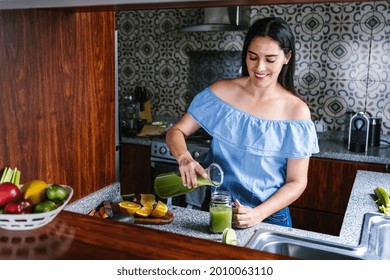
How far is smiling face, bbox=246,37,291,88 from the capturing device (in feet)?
6.01

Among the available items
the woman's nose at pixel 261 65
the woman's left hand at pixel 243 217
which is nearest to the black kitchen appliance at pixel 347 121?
the woman's nose at pixel 261 65

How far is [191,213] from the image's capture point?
1885mm

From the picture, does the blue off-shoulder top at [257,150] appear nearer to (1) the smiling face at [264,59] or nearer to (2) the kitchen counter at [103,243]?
(1) the smiling face at [264,59]

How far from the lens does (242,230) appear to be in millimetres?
1698

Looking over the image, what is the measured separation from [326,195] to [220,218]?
1954 mm

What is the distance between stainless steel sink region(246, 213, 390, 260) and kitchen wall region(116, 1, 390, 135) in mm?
2229

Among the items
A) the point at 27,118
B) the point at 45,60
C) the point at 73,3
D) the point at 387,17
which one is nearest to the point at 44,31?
the point at 45,60

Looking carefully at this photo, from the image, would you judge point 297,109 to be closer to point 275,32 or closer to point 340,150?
point 275,32

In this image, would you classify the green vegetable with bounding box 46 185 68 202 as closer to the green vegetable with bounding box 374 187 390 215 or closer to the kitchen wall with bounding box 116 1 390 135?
the green vegetable with bounding box 374 187 390 215

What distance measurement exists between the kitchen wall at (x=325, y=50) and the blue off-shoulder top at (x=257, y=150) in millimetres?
1954

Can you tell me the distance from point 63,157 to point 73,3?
0.81 meters

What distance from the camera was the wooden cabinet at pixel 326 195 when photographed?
129 inches

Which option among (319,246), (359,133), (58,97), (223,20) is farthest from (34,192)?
(223,20)

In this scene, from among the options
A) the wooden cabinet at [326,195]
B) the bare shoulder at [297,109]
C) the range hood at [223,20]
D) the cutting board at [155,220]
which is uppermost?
the range hood at [223,20]
